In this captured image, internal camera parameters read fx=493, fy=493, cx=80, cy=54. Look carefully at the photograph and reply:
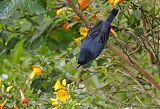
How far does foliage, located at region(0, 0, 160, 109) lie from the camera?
6.07 feet

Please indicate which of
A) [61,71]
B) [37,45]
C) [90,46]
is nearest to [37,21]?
[37,45]

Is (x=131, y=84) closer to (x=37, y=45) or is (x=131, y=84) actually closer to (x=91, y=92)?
(x=91, y=92)

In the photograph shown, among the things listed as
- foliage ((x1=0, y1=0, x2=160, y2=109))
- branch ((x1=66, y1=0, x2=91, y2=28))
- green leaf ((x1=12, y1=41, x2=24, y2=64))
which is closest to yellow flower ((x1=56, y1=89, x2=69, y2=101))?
foliage ((x1=0, y1=0, x2=160, y2=109))

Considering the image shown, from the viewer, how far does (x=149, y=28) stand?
199cm

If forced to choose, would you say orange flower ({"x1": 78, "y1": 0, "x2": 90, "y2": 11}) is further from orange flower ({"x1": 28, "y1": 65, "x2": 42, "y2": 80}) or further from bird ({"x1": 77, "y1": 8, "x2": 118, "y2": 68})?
orange flower ({"x1": 28, "y1": 65, "x2": 42, "y2": 80})

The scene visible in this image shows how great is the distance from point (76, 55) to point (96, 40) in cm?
48

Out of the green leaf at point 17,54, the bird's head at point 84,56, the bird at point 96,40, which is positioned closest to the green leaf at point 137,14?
the bird at point 96,40

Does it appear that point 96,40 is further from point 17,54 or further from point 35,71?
point 17,54

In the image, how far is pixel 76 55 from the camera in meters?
2.15

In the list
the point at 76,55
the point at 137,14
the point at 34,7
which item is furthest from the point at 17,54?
the point at 137,14

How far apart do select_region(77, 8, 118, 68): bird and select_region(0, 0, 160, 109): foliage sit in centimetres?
9

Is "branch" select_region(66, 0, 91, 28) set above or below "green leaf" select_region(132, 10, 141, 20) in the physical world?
above

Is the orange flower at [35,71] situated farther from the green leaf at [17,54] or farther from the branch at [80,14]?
the green leaf at [17,54]

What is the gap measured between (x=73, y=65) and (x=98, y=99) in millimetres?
252
